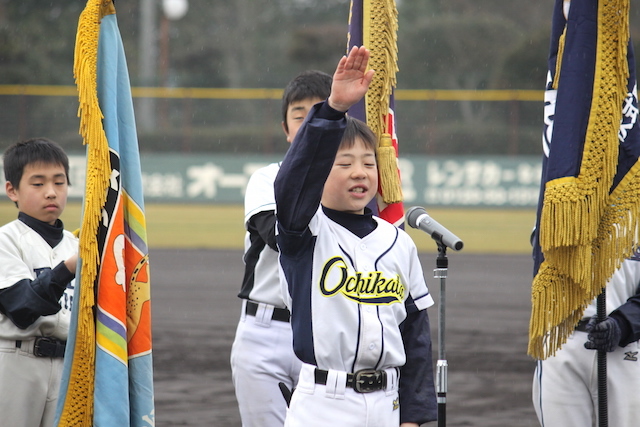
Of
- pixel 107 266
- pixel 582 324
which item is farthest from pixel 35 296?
pixel 582 324

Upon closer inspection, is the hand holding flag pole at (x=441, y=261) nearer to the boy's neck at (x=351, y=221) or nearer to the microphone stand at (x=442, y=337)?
the microphone stand at (x=442, y=337)

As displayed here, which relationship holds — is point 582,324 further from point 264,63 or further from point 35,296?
point 264,63

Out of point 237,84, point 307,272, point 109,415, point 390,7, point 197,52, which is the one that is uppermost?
point 197,52

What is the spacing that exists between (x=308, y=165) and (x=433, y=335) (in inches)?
236

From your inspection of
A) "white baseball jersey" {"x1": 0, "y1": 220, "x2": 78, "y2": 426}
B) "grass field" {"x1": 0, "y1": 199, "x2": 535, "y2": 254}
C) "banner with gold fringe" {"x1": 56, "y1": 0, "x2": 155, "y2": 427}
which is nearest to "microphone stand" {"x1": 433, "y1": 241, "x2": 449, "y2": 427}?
"banner with gold fringe" {"x1": 56, "y1": 0, "x2": 155, "y2": 427}

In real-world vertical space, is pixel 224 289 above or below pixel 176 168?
below

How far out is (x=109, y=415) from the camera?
317cm

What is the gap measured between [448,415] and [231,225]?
467 inches

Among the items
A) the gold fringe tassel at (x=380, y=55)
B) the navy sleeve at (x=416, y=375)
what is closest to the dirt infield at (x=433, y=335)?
the gold fringe tassel at (x=380, y=55)

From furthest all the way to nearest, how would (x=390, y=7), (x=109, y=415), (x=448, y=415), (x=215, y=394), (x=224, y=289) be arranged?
(x=224, y=289) → (x=215, y=394) → (x=448, y=415) → (x=390, y=7) → (x=109, y=415)

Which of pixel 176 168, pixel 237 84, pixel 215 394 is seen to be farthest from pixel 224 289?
pixel 237 84

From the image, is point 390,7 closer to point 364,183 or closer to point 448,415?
point 364,183

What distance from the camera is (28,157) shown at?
3842 mm

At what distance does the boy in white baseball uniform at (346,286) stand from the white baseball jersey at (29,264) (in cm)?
115
